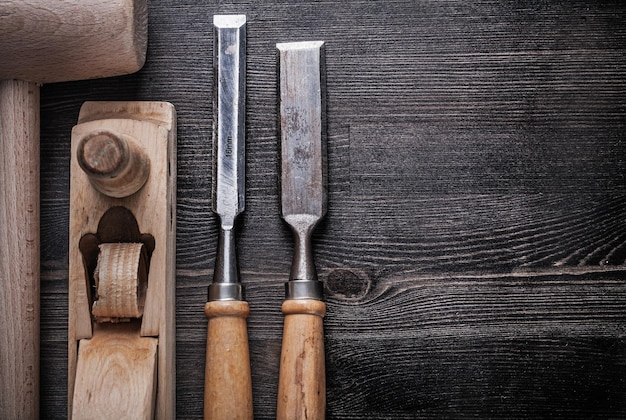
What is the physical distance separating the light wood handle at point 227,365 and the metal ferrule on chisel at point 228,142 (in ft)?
0.08

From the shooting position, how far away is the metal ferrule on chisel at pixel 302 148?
865 mm

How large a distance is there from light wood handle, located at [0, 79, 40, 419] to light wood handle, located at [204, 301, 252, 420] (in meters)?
0.24

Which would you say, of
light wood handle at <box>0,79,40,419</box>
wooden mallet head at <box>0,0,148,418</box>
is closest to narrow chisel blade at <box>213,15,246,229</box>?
wooden mallet head at <box>0,0,148,418</box>

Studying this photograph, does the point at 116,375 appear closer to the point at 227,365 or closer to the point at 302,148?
the point at 227,365

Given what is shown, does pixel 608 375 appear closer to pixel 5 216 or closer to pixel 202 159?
pixel 202 159

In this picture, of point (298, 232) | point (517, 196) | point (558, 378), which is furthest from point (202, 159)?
point (558, 378)

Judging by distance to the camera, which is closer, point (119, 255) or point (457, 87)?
point (119, 255)

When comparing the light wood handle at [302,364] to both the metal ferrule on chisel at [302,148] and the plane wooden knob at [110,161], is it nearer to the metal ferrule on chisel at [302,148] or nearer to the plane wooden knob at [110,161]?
the metal ferrule on chisel at [302,148]

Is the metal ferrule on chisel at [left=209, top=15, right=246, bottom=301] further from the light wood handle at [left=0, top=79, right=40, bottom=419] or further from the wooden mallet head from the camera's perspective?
the light wood handle at [left=0, top=79, right=40, bottom=419]

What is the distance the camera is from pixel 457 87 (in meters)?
0.92

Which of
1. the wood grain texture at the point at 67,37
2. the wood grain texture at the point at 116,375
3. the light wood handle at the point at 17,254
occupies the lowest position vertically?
the wood grain texture at the point at 116,375

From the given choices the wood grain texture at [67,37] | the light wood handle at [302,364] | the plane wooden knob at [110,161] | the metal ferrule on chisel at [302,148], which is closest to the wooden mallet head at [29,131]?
the wood grain texture at [67,37]

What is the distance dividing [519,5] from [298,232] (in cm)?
46

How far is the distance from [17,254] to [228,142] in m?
0.31
